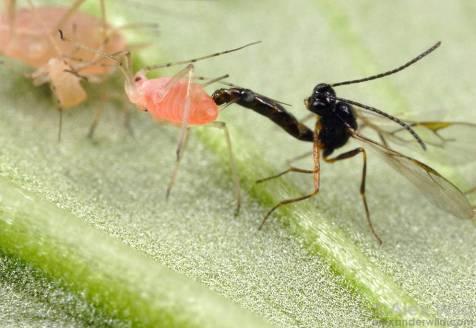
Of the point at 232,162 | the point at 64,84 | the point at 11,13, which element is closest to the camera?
the point at 232,162

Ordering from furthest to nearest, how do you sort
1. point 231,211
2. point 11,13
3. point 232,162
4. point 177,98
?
point 11,13, point 232,162, point 231,211, point 177,98

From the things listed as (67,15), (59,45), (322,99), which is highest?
(67,15)

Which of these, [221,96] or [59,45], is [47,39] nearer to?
[59,45]

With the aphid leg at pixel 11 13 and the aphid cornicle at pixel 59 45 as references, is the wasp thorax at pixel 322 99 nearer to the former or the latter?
the aphid cornicle at pixel 59 45

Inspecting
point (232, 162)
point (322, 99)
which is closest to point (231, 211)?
point (232, 162)

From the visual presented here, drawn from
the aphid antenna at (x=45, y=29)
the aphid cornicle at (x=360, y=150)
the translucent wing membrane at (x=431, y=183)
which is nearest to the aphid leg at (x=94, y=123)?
the aphid antenna at (x=45, y=29)

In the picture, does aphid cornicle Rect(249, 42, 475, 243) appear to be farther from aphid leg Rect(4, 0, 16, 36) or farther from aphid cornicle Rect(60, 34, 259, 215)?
aphid leg Rect(4, 0, 16, 36)

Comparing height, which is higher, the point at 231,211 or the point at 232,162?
the point at 232,162
